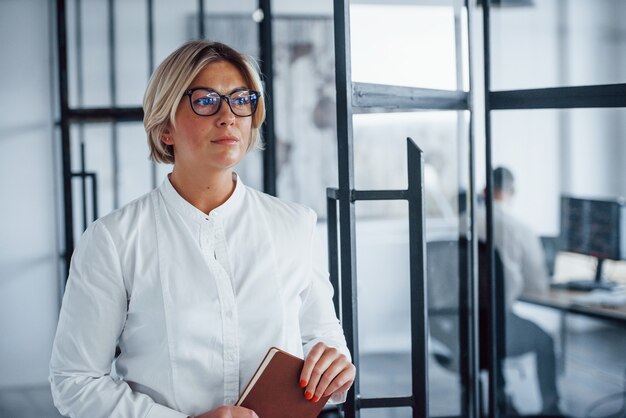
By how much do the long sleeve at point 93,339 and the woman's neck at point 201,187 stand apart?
182 mm

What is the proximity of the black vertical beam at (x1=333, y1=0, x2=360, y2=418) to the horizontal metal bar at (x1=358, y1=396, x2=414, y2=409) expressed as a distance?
23 millimetres

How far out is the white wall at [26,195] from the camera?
4754 mm

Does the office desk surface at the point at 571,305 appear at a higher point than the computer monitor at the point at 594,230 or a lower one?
lower

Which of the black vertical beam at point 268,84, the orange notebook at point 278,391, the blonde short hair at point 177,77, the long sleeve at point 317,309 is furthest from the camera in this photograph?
the black vertical beam at point 268,84

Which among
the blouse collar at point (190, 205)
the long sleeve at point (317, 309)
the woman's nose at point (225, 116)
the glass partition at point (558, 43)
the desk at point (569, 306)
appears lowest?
the desk at point (569, 306)

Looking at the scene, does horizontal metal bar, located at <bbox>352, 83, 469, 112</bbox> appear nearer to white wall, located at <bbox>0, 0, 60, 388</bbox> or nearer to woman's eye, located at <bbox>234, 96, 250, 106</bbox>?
woman's eye, located at <bbox>234, 96, 250, 106</bbox>

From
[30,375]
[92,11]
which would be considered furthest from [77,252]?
[30,375]

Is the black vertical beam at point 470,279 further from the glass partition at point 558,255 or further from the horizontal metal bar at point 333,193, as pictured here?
the glass partition at point 558,255

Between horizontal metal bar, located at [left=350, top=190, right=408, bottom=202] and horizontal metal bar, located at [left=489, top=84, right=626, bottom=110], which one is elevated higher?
horizontal metal bar, located at [left=489, top=84, right=626, bottom=110]

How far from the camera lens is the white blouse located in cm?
131

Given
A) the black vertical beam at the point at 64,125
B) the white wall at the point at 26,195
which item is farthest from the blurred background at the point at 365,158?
the black vertical beam at the point at 64,125

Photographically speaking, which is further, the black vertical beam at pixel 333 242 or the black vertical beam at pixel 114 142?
the black vertical beam at pixel 114 142

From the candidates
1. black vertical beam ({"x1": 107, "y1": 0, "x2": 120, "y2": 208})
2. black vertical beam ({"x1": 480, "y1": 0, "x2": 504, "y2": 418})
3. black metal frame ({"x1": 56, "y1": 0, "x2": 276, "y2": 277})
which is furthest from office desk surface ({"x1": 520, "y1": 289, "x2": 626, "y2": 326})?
black vertical beam ({"x1": 107, "y1": 0, "x2": 120, "y2": 208})

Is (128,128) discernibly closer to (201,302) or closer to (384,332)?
(384,332)
